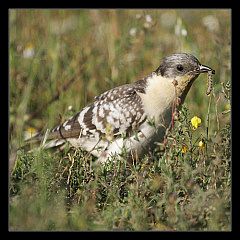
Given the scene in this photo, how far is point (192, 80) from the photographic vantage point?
5156 millimetres

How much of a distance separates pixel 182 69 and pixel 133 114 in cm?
41

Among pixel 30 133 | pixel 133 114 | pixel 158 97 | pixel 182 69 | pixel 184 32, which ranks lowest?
pixel 30 133

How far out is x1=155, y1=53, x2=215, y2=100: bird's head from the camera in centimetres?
509

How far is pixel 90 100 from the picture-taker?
5680 mm

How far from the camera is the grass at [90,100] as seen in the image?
4.39 m

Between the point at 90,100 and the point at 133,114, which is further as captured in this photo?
the point at 90,100

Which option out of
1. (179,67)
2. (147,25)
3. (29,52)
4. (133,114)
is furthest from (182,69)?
(29,52)

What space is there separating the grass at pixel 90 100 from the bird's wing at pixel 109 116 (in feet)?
0.34

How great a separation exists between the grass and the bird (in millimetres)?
96

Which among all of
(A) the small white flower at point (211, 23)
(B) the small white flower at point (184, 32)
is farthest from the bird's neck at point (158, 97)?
(A) the small white flower at point (211, 23)

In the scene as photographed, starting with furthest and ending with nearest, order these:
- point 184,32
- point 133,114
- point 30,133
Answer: point 184,32 → point 30,133 → point 133,114

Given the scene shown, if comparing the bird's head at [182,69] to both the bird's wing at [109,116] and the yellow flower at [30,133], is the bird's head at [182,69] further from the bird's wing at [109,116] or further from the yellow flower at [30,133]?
the yellow flower at [30,133]

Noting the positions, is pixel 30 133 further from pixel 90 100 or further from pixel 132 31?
pixel 132 31

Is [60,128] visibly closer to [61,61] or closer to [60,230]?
[61,61]
